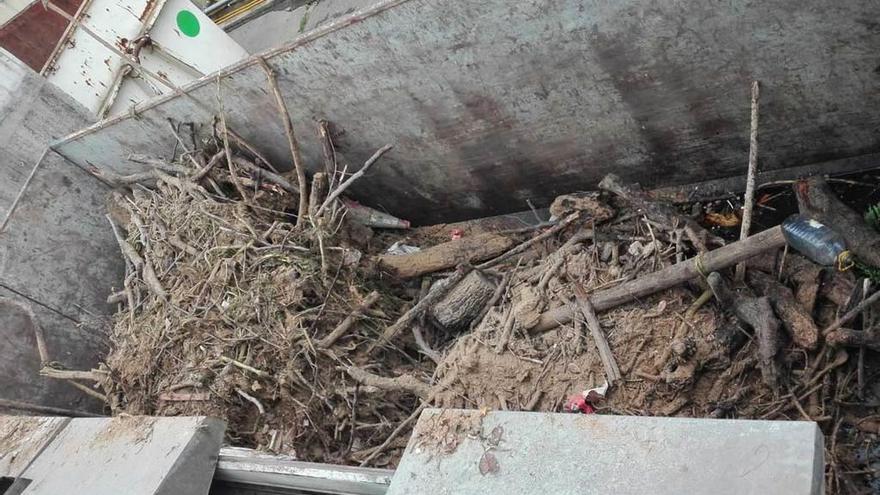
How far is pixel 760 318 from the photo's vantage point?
3.01m

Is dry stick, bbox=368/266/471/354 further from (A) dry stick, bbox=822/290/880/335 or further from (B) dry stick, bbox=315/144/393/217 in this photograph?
(A) dry stick, bbox=822/290/880/335

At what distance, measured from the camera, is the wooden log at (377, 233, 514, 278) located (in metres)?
4.40

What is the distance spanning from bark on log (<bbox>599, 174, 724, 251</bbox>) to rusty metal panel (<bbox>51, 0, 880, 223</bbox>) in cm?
21

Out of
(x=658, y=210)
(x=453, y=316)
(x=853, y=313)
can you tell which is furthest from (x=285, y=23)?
(x=853, y=313)

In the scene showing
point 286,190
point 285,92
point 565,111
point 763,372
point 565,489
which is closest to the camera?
point 565,489

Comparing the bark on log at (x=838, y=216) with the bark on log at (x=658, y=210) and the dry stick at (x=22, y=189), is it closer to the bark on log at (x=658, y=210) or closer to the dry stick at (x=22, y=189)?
the bark on log at (x=658, y=210)

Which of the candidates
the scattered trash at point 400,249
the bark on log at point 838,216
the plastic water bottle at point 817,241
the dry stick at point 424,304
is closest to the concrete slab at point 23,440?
the dry stick at point 424,304

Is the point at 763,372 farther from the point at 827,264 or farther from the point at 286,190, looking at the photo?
the point at 286,190

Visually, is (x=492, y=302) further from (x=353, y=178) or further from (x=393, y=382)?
(x=353, y=178)

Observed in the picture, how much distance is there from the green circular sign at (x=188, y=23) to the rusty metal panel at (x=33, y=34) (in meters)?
1.07

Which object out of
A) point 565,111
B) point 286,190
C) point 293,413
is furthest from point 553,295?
point 286,190

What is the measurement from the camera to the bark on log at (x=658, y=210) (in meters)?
3.43

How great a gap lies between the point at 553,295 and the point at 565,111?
1.01 m

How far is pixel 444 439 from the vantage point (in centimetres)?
218
